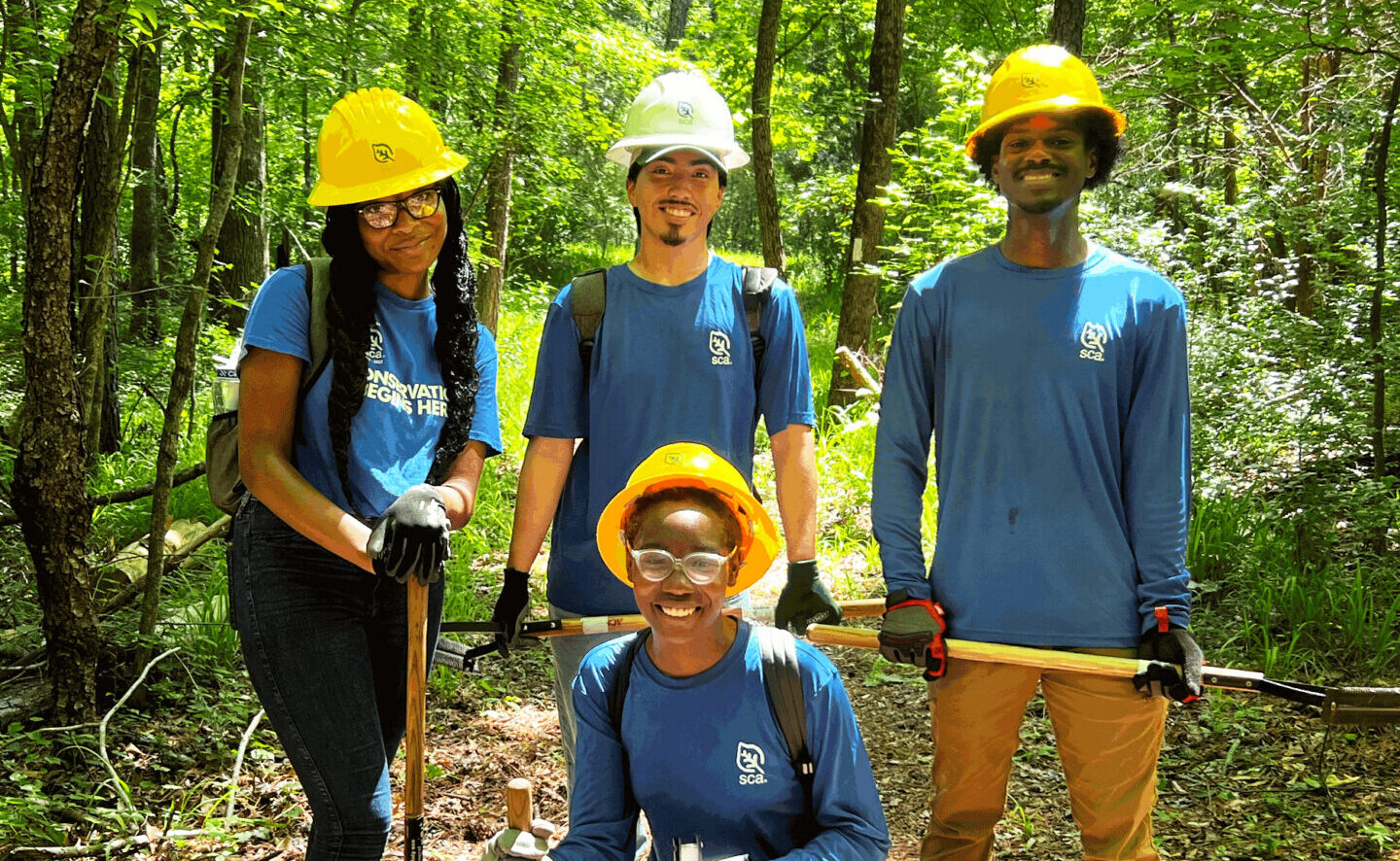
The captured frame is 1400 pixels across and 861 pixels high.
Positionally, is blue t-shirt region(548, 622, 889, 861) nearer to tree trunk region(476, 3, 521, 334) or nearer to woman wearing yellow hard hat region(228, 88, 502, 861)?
woman wearing yellow hard hat region(228, 88, 502, 861)

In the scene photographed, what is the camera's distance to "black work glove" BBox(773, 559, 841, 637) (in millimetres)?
2773

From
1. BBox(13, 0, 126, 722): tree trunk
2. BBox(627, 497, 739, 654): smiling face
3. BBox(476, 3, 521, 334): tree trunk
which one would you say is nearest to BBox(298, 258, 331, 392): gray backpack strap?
BBox(627, 497, 739, 654): smiling face

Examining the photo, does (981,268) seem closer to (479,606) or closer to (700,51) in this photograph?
(479,606)

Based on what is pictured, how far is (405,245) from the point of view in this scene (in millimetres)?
2609

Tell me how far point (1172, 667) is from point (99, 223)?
5697 millimetres

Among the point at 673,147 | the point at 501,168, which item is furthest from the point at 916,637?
the point at 501,168

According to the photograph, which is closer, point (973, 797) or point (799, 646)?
point (799, 646)

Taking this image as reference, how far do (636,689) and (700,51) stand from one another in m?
14.2

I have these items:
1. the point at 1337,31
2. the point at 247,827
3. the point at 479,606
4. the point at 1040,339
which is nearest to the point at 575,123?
the point at 479,606

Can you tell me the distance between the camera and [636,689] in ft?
7.03

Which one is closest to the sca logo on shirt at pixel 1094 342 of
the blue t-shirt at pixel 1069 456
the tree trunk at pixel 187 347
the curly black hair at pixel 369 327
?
the blue t-shirt at pixel 1069 456

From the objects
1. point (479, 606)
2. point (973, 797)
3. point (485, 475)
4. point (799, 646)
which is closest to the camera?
point (799, 646)

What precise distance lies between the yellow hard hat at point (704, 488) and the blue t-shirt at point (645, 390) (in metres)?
0.49

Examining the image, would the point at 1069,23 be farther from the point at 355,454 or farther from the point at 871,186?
→ the point at 355,454
